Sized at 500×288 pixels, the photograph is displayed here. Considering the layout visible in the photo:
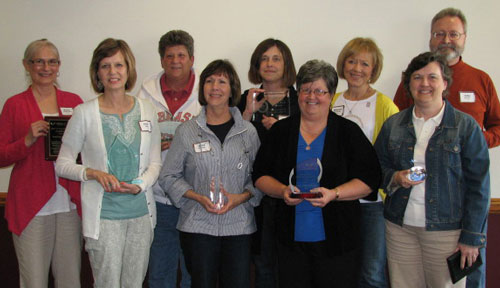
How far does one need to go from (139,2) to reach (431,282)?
10.1 ft

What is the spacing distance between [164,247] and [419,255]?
1646 mm

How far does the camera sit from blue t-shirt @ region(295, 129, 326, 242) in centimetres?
196

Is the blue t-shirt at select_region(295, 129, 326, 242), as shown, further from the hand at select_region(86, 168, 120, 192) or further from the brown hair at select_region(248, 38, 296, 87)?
the hand at select_region(86, 168, 120, 192)

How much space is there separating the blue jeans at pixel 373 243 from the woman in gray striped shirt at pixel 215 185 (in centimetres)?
77

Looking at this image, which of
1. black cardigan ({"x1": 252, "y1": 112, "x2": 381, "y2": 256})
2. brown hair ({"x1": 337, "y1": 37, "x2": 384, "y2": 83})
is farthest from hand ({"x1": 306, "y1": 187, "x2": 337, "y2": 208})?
brown hair ({"x1": 337, "y1": 37, "x2": 384, "y2": 83})

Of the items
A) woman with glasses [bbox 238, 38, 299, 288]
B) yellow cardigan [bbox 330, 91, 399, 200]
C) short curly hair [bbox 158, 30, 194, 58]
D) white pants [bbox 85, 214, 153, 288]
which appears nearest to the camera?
white pants [bbox 85, 214, 153, 288]

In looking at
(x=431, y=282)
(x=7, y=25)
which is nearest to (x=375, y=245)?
(x=431, y=282)

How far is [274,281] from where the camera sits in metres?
2.41

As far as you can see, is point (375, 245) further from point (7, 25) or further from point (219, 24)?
point (7, 25)

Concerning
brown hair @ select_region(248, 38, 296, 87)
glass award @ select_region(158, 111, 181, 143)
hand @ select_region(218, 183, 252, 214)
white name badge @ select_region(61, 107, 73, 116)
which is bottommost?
hand @ select_region(218, 183, 252, 214)

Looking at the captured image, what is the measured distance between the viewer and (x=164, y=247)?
104 inches

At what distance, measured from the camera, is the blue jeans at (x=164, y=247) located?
261cm

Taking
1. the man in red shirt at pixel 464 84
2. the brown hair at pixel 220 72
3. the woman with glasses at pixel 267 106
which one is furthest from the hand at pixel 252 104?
the man in red shirt at pixel 464 84

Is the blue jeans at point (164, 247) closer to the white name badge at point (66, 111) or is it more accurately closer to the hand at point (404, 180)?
the white name badge at point (66, 111)
